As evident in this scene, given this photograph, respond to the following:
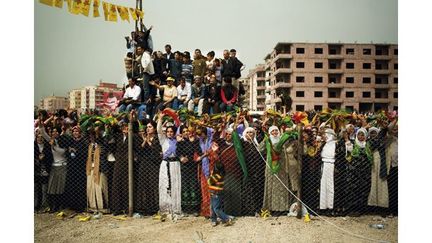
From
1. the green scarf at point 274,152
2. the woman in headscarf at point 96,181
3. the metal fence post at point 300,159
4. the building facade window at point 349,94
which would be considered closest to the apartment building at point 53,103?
the woman in headscarf at point 96,181

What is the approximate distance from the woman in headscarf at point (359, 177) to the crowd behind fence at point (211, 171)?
0.02 m

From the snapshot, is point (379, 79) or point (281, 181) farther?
point (379, 79)

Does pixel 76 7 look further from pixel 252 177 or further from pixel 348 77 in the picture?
pixel 348 77

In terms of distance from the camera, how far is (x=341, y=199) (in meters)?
6.26

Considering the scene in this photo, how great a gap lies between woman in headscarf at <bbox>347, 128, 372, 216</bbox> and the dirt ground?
0.89ft

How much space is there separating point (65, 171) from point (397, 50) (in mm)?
6238

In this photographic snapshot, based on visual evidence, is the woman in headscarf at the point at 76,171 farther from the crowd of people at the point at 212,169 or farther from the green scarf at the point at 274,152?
the green scarf at the point at 274,152

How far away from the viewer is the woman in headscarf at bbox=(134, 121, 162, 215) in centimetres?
618

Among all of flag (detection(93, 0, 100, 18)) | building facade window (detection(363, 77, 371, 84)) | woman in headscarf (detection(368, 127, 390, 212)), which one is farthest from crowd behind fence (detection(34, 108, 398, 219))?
flag (detection(93, 0, 100, 18))

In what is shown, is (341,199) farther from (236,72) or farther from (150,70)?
(150,70)

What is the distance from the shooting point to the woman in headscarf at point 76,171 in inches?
250

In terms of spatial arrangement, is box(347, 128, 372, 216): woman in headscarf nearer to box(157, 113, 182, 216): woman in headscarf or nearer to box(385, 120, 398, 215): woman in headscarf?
box(385, 120, 398, 215): woman in headscarf

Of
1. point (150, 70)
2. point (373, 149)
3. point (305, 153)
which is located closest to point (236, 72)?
point (150, 70)

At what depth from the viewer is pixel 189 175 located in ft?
20.5
